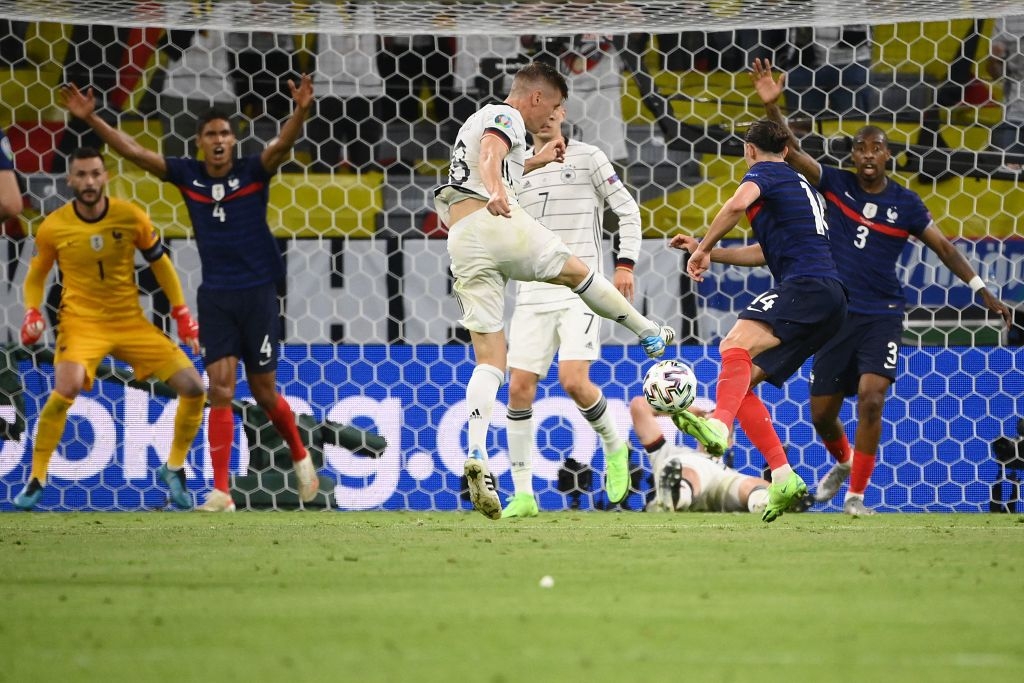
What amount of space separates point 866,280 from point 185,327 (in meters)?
3.49

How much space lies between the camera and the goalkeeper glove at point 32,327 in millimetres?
7188

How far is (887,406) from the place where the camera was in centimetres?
802

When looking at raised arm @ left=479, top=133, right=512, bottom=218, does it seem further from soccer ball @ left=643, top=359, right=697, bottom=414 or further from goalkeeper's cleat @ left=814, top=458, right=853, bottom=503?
goalkeeper's cleat @ left=814, top=458, right=853, bottom=503

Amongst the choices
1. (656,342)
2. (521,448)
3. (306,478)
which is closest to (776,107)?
(656,342)

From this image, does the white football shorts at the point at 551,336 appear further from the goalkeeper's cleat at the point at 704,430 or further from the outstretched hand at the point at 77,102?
the outstretched hand at the point at 77,102

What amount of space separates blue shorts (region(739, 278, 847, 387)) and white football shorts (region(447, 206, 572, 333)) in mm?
975

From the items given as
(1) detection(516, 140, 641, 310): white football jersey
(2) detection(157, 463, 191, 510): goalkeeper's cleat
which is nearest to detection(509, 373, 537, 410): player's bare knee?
(1) detection(516, 140, 641, 310): white football jersey

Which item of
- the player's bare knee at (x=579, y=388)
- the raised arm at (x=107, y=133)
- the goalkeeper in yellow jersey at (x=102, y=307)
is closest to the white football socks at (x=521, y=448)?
the player's bare knee at (x=579, y=388)

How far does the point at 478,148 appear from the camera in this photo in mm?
5605

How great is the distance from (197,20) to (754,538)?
176 inches

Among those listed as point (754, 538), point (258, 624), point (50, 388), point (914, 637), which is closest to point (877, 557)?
point (754, 538)

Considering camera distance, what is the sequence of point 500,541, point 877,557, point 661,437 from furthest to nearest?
point 661,437
point 500,541
point 877,557

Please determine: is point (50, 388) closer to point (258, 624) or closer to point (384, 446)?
point (384, 446)

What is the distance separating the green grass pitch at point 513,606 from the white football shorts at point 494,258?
0.88m
